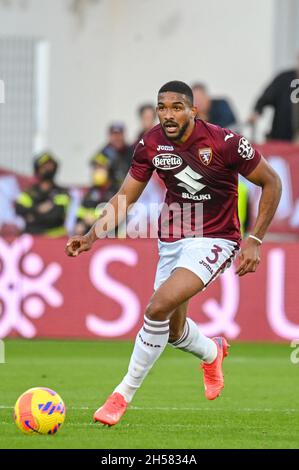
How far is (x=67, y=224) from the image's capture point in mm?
17219

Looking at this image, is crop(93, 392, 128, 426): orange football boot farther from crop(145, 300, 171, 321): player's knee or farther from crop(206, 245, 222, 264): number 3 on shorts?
crop(206, 245, 222, 264): number 3 on shorts

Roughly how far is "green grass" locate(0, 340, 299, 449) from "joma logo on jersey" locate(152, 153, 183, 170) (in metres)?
1.76

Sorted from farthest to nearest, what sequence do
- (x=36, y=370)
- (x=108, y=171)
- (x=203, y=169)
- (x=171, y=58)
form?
(x=171, y=58)
(x=108, y=171)
(x=36, y=370)
(x=203, y=169)

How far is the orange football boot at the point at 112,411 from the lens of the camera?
8625 mm

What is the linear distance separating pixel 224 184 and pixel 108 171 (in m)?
7.87

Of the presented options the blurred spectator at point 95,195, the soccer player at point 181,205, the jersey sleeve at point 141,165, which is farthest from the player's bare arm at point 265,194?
the blurred spectator at point 95,195

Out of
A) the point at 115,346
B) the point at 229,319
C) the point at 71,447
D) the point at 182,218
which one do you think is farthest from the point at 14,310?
the point at 71,447

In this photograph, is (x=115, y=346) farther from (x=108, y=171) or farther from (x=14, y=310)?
(x=108, y=171)

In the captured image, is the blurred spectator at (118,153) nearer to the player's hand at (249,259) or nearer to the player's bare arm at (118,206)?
the player's bare arm at (118,206)

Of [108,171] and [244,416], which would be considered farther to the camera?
[108,171]

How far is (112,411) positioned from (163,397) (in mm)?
2068

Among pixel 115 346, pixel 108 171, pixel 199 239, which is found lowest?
pixel 115 346

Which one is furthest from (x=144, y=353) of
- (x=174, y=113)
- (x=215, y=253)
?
(x=174, y=113)

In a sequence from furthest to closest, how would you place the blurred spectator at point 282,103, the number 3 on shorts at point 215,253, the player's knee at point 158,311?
the blurred spectator at point 282,103 → the number 3 on shorts at point 215,253 → the player's knee at point 158,311
